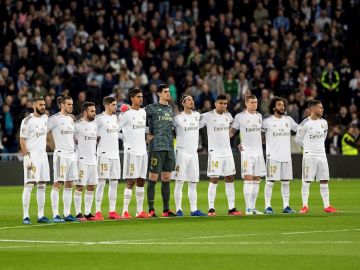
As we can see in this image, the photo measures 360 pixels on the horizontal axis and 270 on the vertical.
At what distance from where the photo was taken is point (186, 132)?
25.6 m

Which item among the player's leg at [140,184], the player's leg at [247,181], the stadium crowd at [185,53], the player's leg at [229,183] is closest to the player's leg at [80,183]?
the player's leg at [140,184]

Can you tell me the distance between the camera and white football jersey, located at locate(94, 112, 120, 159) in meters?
25.3

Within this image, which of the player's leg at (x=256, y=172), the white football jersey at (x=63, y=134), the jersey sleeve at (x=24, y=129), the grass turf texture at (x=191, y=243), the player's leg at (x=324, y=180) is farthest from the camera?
the player's leg at (x=324, y=180)

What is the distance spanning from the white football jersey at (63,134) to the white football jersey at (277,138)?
175 inches

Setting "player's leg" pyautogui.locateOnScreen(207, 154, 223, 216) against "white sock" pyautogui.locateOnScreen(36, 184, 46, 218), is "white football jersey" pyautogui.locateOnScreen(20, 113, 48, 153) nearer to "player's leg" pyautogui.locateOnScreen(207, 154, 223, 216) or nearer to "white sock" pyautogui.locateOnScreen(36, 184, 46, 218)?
"white sock" pyautogui.locateOnScreen(36, 184, 46, 218)

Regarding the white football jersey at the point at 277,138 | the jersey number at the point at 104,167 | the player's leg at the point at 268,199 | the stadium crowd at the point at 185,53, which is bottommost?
the player's leg at the point at 268,199

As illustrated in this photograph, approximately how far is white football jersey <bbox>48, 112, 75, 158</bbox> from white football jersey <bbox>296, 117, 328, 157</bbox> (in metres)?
5.24

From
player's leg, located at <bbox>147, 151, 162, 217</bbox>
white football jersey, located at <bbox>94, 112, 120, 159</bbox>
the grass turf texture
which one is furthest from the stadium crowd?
the grass turf texture

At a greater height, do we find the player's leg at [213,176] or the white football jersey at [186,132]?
the white football jersey at [186,132]

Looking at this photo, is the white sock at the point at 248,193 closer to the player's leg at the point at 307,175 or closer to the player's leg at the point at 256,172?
the player's leg at the point at 256,172

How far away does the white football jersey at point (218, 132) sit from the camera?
25938 millimetres

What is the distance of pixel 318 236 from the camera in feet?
65.9

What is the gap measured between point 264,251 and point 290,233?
9.47ft

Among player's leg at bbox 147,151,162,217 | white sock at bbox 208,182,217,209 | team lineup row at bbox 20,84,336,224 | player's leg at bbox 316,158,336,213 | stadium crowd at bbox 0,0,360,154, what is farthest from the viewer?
stadium crowd at bbox 0,0,360,154
